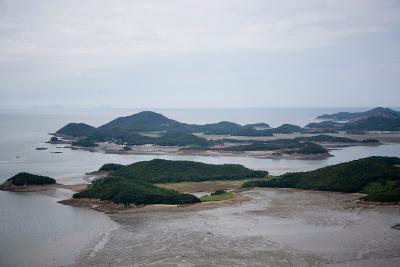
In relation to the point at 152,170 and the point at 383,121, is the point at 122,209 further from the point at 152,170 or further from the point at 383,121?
the point at 383,121

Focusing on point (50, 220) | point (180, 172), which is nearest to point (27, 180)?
point (50, 220)

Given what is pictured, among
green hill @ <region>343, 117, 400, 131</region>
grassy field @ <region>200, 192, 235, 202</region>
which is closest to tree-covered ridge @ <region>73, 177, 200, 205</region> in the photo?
grassy field @ <region>200, 192, 235, 202</region>

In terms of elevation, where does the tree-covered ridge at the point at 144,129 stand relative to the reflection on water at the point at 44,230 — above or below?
above

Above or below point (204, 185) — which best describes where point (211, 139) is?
above

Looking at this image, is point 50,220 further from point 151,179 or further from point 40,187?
point 151,179

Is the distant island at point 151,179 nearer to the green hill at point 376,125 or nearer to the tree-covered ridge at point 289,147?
the tree-covered ridge at point 289,147

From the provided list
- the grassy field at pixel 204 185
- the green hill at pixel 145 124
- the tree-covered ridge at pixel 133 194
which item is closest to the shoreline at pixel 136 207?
the tree-covered ridge at pixel 133 194
